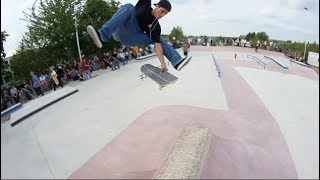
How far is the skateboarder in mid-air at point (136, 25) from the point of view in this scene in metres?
5.30

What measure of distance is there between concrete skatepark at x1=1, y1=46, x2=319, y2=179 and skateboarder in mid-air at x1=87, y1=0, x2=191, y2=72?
1967 mm

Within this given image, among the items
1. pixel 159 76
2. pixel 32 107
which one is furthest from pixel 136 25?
pixel 32 107

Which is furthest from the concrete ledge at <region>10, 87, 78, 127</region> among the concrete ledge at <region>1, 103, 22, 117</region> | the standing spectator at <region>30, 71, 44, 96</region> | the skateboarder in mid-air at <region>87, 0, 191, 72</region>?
the standing spectator at <region>30, 71, 44, 96</region>

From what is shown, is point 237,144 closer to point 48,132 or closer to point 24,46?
point 48,132

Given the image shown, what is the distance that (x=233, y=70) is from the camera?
20.6 metres

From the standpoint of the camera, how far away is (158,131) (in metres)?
9.17

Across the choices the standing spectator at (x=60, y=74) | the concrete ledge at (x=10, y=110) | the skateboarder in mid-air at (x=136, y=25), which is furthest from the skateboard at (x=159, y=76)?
the standing spectator at (x=60, y=74)

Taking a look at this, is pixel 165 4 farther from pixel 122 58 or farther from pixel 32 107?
pixel 122 58

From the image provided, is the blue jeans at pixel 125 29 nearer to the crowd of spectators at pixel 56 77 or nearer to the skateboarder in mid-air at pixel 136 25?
the skateboarder in mid-air at pixel 136 25

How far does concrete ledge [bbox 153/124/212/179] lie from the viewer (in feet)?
22.5

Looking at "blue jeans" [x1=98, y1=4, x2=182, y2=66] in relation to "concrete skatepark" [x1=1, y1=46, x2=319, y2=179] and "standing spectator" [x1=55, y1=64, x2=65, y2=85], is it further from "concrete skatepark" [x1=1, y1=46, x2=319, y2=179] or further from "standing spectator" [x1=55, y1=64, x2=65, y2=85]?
"standing spectator" [x1=55, y1=64, x2=65, y2=85]

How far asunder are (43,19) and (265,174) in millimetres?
17662

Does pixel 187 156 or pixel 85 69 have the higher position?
pixel 85 69

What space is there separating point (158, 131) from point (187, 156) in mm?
1827
